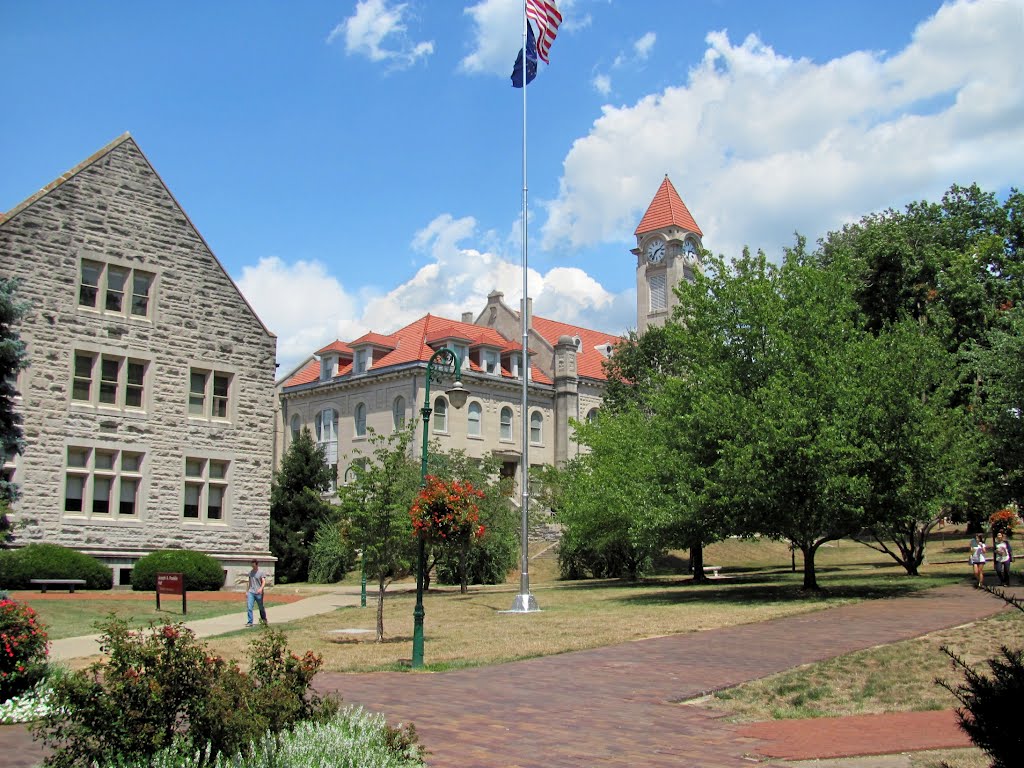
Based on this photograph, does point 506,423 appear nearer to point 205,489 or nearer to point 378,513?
point 205,489

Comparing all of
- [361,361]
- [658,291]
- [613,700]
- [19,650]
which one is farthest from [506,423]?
[19,650]

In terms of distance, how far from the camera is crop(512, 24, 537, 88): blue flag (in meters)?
28.7

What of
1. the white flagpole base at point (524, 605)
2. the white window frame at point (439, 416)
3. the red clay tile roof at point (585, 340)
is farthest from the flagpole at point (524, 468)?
the red clay tile roof at point (585, 340)

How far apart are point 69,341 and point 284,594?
1112 cm

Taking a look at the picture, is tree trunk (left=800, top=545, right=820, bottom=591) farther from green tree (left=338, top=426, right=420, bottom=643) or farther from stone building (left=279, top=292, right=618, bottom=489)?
stone building (left=279, top=292, right=618, bottom=489)

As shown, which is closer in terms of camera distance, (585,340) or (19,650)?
(19,650)

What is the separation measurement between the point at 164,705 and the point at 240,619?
700 inches

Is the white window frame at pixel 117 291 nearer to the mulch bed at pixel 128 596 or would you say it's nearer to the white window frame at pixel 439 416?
the mulch bed at pixel 128 596

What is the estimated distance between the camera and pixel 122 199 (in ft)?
104

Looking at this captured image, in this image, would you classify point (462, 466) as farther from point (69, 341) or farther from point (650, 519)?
point (69, 341)

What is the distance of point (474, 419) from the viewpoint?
2235 inches

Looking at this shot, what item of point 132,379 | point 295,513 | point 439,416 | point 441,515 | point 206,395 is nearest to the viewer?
point 441,515

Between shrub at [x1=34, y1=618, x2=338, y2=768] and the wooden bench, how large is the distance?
22.6 m

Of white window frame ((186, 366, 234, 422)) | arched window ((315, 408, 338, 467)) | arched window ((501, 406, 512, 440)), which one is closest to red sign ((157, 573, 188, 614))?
white window frame ((186, 366, 234, 422))
